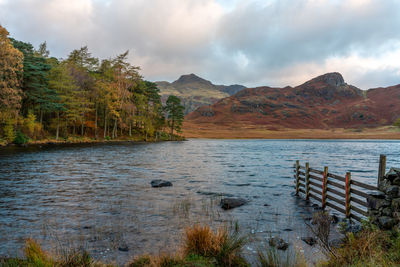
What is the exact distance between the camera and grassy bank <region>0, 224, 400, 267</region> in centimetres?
486

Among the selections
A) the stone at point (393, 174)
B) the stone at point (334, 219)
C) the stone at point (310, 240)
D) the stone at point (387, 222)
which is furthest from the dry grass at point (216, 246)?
the stone at point (334, 219)

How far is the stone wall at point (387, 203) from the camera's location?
6816 mm

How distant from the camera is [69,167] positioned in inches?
902

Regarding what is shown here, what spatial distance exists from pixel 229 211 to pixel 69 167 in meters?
18.2

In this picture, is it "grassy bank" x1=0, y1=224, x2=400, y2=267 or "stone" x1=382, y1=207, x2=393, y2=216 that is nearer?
"grassy bank" x1=0, y1=224, x2=400, y2=267

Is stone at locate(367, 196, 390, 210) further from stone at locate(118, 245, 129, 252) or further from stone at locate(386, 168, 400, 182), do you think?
stone at locate(118, 245, 129, 252)

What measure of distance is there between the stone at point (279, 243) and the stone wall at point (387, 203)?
111 inches

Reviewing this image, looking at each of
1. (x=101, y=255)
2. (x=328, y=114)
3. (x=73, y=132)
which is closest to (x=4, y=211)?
(x=101, y=255)

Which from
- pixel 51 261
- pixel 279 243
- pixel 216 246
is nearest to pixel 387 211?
pixel 279 243

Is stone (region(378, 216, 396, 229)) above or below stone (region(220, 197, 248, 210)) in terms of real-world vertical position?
above

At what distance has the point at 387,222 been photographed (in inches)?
270

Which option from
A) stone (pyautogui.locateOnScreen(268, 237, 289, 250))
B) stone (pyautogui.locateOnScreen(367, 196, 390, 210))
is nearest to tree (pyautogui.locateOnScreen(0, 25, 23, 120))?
stone (pyautogui.locateOnScreen(268, 237, 289, 250))

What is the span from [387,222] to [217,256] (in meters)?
5.20

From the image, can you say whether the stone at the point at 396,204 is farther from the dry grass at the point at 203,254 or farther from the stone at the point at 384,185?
the dry grass at the point at 203,254
